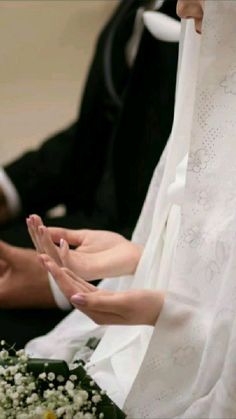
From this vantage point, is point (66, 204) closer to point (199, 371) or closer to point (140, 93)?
point (140, 93)

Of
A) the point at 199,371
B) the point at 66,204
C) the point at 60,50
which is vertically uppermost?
the point at 60,50

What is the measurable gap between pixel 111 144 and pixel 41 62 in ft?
1.07

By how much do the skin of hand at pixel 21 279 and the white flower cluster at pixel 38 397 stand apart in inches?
12.2

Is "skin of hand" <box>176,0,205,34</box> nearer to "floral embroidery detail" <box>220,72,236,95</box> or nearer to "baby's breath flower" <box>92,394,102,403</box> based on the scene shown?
"floral embroidery detail" <box>220,72,236,95</box>

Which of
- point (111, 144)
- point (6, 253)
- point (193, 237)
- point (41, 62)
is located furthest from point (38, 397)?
point (41, 62)

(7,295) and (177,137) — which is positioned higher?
(177,137)

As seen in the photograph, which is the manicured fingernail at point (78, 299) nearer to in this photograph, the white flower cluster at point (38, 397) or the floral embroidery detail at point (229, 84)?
the white flower cluster at point (38, 397)

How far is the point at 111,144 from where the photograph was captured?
60.4 inches

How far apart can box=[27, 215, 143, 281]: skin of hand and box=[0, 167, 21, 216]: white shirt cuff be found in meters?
0.62

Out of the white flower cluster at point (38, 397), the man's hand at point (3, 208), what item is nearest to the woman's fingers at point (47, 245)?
the white flower cluster at point (38, 397)

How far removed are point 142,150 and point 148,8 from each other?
30cm

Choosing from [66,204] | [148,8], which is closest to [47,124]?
[66,204]

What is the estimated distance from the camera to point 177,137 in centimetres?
93

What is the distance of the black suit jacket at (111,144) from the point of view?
1.42 m
